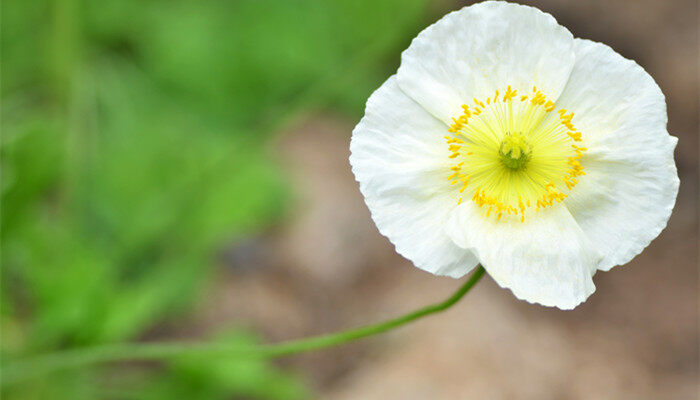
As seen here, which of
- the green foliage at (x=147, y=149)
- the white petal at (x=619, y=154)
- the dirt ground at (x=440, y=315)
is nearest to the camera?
the white petal at (x=619, y=154)

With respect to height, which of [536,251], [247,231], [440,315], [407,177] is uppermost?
[407,177]

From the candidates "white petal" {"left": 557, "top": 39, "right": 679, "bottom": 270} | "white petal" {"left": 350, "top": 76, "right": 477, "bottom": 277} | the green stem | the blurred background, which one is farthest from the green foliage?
"white petal" {"left": 557, "top": 39, "right": 679, "bottom": 270}

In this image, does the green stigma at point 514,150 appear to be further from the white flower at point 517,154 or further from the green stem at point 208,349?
the green stem at point 208,349

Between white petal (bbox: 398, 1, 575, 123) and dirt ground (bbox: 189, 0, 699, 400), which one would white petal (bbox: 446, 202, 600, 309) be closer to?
white petal (bbox: 398, 1, 575, 123)

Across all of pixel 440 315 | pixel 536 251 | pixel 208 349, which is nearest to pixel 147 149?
pixel 440 315

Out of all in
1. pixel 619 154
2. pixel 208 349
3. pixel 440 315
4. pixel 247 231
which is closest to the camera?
pixel 619 154

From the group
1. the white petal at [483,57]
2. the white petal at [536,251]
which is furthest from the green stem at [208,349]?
the white petal at [483,57]

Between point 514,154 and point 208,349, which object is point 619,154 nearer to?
point 514,154

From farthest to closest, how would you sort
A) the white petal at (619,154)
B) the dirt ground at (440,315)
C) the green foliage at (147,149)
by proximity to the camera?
the dirt ground at (440,315) → the green foliage at (147,149) → the white petal at (619,154)
